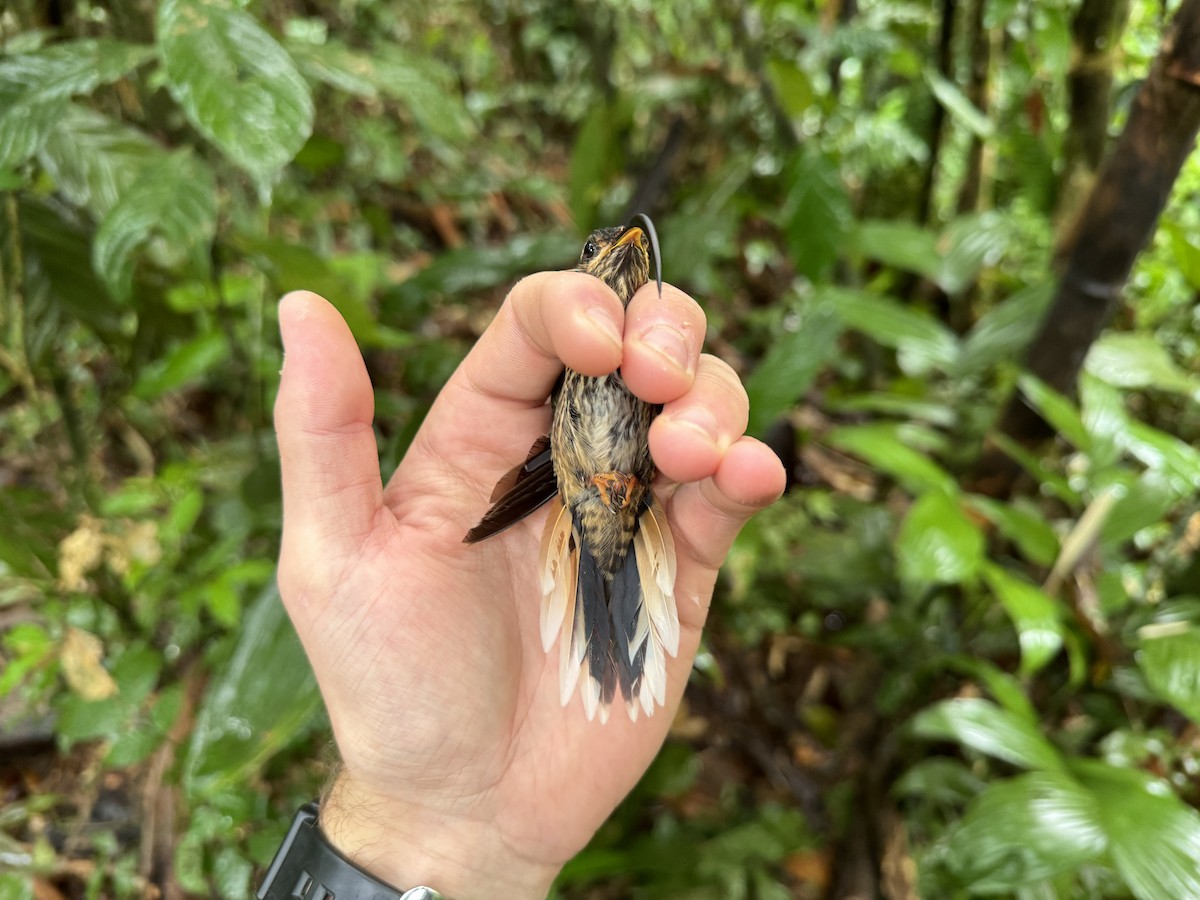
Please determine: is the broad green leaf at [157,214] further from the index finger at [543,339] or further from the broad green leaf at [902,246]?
the broad green leaf at [902,246]

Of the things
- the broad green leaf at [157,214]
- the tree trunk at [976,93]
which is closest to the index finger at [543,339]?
the broad green leaf at [157,214]

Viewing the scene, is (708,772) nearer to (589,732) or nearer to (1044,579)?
(1044,579)

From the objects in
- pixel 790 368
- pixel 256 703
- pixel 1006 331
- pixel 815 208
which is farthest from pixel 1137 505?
pixel 256 703

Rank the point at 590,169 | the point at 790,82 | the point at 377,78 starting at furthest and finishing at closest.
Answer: the point at 790,82, the point at 590,169, the point at 377,78

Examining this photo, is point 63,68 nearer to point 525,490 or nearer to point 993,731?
point 525,490

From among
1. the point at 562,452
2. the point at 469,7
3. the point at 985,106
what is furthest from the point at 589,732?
the point at 469,7

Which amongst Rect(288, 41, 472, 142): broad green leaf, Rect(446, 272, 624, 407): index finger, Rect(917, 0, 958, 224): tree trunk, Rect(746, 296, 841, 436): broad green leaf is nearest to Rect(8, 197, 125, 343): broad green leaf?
Rect(288, 41, 472, 142): broad green leaf
